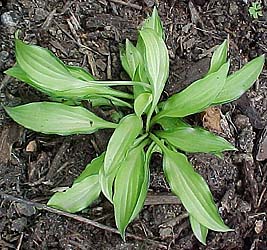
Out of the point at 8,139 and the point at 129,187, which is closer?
the point at 129,187

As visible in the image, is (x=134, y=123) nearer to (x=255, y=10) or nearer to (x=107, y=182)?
(x=107, y=182)

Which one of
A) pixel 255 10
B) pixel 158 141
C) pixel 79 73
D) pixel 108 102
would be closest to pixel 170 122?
pixel 158 141

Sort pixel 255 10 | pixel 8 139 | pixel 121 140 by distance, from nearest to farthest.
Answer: pixel 121 140, pixel 8 139, pixel 255 10

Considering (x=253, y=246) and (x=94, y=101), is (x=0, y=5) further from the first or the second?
(x=253, y=246)

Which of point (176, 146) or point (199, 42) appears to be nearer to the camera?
point (176, 146)

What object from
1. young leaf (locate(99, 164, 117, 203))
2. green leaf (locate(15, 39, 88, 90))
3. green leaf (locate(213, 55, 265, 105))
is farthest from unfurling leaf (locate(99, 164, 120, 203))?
green leaf (locate(213, 55, 265, 105))

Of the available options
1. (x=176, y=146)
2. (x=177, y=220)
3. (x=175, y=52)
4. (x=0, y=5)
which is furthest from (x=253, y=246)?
(x=0, y=5)
